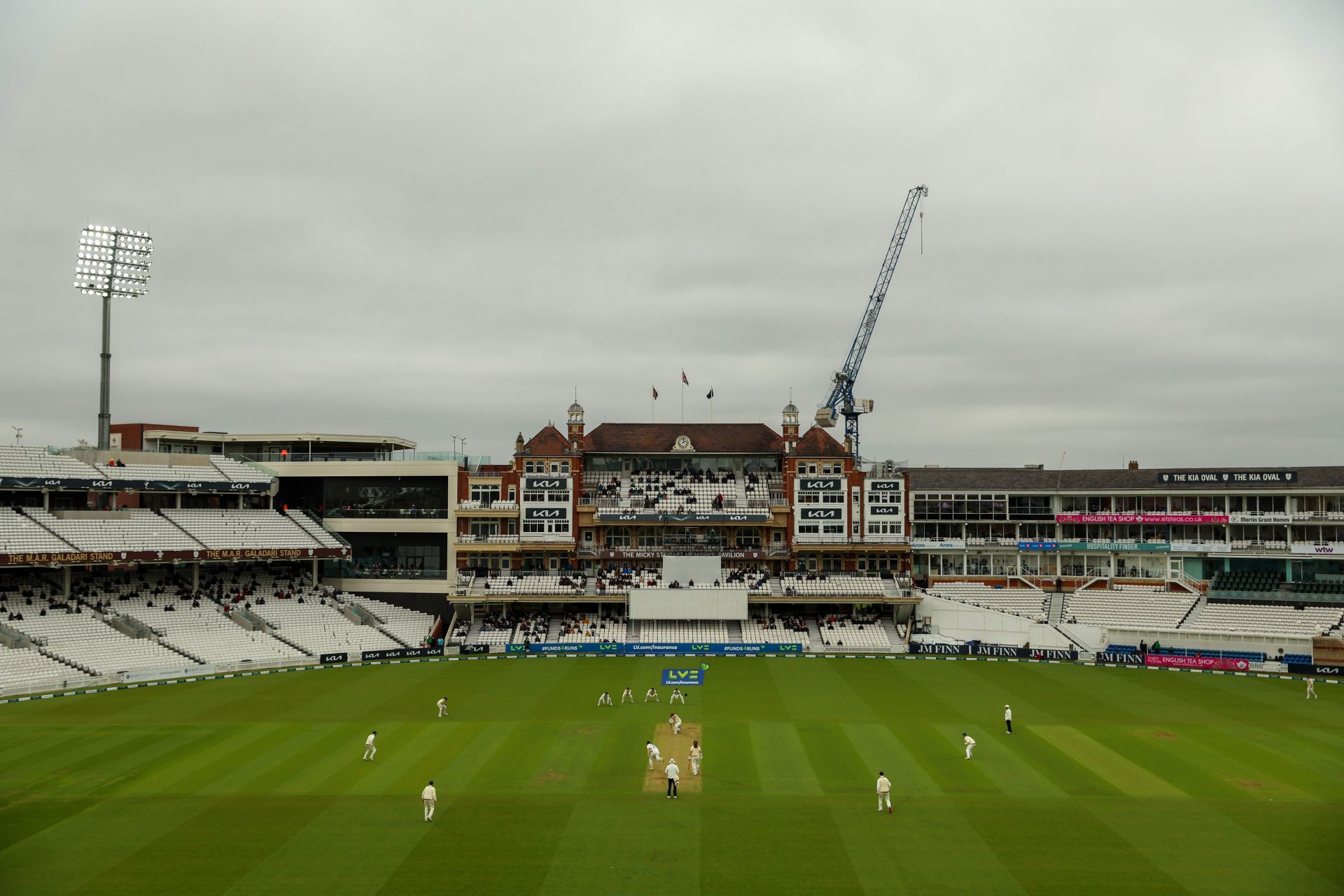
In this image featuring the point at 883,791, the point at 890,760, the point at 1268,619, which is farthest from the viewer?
the point at 1268,619

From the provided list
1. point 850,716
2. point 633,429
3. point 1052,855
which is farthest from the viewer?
point 633,429

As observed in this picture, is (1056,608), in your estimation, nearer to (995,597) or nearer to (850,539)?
(995,597)

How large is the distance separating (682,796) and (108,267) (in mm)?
60655

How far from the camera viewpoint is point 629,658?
62.9m

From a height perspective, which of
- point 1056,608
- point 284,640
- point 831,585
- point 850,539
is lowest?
point 284,640

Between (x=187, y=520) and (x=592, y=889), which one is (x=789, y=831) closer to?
(x=592, y=889)

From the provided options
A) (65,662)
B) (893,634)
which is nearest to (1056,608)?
(893,634)

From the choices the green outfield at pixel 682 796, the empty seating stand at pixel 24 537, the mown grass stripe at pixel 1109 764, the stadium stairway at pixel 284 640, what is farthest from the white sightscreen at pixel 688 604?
the empty seating stand at pixel 24 537

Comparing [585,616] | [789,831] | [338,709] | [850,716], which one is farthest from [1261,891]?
[585,616]

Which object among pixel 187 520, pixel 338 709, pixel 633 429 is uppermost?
pixel 633 429

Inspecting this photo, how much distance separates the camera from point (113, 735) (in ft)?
129

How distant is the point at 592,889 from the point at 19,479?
58241mm

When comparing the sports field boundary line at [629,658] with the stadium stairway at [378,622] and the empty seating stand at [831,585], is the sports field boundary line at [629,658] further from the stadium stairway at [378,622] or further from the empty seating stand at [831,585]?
the empty seating stand at [831,585]

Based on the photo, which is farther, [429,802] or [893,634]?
[893,634]
